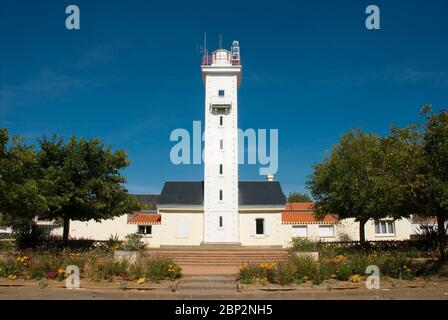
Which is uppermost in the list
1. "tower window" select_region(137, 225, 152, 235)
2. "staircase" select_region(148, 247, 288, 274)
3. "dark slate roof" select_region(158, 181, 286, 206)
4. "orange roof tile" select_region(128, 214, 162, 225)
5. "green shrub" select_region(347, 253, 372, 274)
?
"dark slate roof" select_region(158, 181, 286, 206)

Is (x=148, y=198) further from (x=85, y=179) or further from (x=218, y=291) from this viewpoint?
(x=218, y=291)

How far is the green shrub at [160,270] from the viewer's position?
1460 cm

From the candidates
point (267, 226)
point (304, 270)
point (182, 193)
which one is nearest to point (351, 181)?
point (267, 226)

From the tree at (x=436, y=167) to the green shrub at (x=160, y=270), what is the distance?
1004 centimetres

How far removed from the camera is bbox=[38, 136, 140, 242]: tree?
953 inches

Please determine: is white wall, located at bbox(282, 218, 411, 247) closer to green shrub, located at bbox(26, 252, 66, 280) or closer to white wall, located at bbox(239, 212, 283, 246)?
white wall, located at bbox(239, 212, 283, 246)

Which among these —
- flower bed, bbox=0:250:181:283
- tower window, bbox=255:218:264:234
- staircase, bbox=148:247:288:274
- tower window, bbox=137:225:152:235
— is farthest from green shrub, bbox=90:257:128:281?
tower window, bbox=137:225:152:235

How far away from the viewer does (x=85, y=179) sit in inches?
997

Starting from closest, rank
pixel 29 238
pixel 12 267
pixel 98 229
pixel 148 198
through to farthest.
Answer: pixel 12 267 → pixel 29 238 → pixel 98 229 → pixel 148 198

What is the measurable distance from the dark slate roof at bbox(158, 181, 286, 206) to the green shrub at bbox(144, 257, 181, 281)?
62.4ft

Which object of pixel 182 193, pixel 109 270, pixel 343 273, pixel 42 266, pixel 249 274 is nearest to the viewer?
pixel 343 273

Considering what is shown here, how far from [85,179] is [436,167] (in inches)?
764
